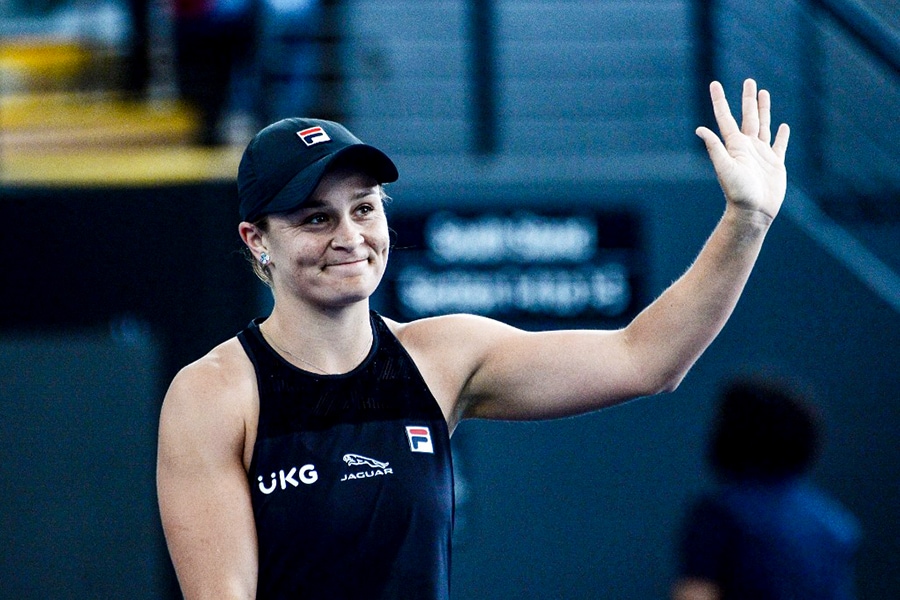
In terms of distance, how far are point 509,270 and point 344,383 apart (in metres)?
3.30

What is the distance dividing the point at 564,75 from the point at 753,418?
3.55 metres

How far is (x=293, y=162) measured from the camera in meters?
2.32

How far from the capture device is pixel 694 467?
18.8ft

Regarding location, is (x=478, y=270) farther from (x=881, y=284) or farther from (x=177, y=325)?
(x=881, y=284)

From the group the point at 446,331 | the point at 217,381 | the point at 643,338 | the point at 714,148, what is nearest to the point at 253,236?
the point at 217,381

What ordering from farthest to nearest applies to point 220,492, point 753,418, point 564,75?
point 564,75, point 753,418, point 220,492

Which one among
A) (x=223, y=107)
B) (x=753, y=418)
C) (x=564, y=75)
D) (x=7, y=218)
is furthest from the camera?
(x=564, y=75)

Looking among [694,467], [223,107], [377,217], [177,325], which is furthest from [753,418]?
[223,107]

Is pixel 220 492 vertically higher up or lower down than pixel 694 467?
higher up

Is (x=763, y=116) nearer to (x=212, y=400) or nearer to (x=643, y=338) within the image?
(x=643, y=338)

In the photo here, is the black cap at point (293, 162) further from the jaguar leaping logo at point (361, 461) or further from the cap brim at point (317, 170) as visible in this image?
the jaguar leaping logo at point (361, 461)

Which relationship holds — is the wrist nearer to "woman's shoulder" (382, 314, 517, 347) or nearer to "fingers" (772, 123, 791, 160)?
"fingers" (772, 123, 791, 160)

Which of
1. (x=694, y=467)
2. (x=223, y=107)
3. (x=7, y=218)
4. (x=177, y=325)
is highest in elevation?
(x=223, y=107)

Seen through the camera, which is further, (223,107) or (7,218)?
(223,107)
